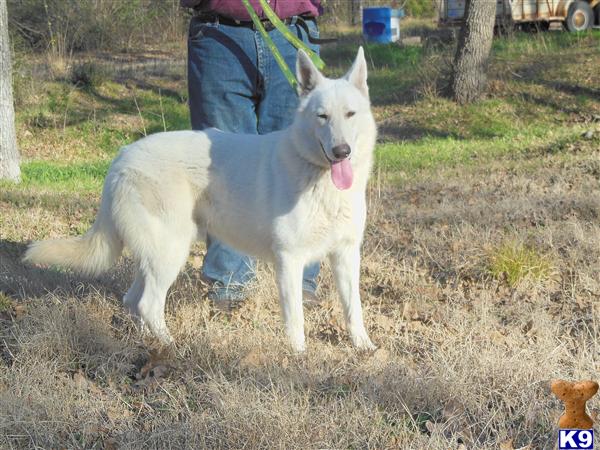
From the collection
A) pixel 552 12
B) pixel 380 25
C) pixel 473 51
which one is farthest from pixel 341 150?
pixel 552 12

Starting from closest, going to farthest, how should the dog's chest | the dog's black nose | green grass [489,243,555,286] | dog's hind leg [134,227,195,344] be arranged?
1. the dog's black nose
2. the dog's chest
3. dog's hind leg [134,227,195,344]
4. green grass [489,243,555,286]

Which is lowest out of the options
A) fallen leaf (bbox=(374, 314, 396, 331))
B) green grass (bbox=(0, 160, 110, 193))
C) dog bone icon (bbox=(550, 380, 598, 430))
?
green grass (bbox=(0, 160, 110, 193))

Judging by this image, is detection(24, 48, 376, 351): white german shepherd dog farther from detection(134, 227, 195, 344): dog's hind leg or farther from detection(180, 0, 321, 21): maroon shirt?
detection(180, 0, 321, 21): maroon shirt

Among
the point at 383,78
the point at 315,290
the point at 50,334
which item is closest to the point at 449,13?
the point at 383,78

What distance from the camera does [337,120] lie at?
3.76 metres

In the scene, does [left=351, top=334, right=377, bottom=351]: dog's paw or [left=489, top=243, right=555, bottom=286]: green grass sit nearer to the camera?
[left=351, top=334, right=377, bottom=351]: dog's paw

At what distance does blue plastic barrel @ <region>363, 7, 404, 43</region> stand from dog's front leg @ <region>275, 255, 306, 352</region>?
15.4m

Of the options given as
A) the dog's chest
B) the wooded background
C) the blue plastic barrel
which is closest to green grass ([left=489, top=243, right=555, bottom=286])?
the dog's chest

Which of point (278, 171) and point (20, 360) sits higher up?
point (278, 171)

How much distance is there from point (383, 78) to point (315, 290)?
11041mm

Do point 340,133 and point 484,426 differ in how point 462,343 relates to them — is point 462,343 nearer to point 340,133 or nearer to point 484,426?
point 484,426

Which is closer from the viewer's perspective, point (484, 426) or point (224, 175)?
point (484, 426)

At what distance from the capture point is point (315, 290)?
4859 millimetres

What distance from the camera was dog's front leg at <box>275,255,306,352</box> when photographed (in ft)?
13.0
